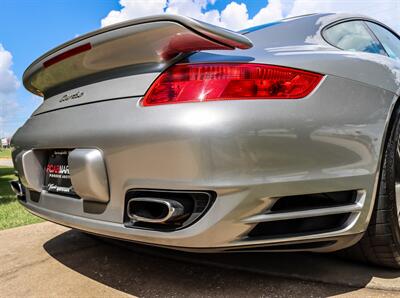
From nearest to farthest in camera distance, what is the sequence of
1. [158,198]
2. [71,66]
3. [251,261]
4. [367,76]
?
[158,198] → [367,76] → [71,66] → [251,261]

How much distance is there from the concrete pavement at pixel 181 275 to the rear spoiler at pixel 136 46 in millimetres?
1023

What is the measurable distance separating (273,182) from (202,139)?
12.9 inches

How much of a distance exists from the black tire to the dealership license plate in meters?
1.45

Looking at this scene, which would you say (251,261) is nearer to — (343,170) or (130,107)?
(343,170)

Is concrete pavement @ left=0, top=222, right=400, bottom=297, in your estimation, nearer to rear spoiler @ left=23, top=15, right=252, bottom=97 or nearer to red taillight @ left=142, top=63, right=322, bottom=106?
red taillight @ left=142, top=63, right=322, bottom=106

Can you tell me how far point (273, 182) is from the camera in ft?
4.96

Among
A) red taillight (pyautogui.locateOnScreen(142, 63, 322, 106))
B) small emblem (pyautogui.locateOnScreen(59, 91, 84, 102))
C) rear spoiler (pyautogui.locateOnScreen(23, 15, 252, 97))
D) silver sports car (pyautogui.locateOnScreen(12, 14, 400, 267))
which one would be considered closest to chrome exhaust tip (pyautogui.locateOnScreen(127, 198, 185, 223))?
silver sports car (pyautogui.locateOnScreen(12, 14, 400, 267))

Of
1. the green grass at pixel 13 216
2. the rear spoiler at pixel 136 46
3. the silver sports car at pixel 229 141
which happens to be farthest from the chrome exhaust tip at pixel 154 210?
the green grass at pixel 13 216

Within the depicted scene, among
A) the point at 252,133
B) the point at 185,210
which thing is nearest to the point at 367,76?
the point at 252,133

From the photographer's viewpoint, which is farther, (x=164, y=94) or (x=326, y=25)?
(x=326, y=25)

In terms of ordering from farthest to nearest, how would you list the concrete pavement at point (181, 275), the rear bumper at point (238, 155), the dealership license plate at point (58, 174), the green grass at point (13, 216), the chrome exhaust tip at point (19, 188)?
1. the green grass at point (13, 216)
2. the chrome exhaust tip at point (19, 188)
3. the dealership license plate at point (58, 174)
4. the concrete pavement at point (181, 275)
5. the rear bumper at point (238, 155)

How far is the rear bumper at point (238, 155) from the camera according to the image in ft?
4.84

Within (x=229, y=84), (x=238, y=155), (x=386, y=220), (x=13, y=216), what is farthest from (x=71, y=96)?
(x=13, y=216)

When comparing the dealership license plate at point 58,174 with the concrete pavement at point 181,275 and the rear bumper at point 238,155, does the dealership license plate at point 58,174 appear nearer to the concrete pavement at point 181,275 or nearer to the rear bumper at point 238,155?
the rear bumper at point 238,155
